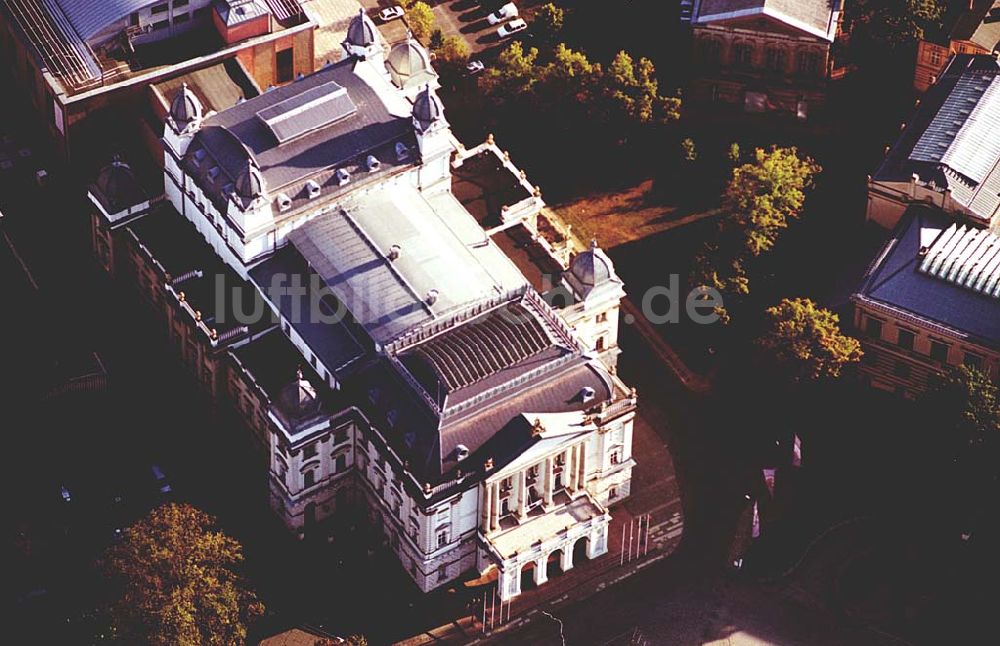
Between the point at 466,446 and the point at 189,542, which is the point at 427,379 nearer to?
the point at 466,446

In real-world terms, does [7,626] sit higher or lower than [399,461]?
lower

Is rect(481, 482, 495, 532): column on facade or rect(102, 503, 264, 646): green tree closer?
rect(102, 503, 264, 646): green tree

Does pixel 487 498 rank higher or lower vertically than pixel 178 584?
higher

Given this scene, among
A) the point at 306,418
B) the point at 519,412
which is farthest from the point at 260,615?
the point at 519,412

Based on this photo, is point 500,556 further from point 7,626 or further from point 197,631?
point 7,626

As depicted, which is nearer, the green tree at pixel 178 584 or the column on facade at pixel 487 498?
the green tree at pixel 178 584

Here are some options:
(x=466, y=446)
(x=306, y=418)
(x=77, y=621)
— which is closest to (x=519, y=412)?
(x=466, y=446)

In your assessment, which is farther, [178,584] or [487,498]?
[487,498]
